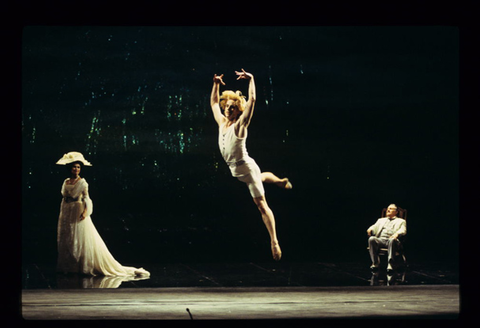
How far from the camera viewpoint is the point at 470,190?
21.5 feet

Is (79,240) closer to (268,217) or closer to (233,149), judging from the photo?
(233,149)

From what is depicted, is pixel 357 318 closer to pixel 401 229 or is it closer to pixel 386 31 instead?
pixel 401 229

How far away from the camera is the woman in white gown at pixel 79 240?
7961mm

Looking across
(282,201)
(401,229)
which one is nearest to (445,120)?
(401,229)

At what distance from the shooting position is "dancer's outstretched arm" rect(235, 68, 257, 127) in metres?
7.64

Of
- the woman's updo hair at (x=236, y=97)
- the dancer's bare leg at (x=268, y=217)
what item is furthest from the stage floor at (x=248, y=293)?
the woman's updo hair at (x=236, y=97)

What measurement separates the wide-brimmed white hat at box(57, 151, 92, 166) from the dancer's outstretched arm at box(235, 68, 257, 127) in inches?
65.1

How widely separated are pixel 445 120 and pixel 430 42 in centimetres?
91

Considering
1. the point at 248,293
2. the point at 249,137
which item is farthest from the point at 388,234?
the point at 248,293

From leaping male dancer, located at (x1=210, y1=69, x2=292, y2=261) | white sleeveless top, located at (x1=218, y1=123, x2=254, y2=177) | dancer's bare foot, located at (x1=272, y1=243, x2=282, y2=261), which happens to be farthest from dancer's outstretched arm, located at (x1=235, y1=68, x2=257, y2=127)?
dancer's bare foot, located at (x1=272, y1=243, x2=282, y2=261)

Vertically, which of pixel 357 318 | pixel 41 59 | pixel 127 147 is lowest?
pixel 357 318

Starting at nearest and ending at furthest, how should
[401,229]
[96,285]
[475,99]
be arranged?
1. [475,99]
2. [96,285]
3. [401,229]

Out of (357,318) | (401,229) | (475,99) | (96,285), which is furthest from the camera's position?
A: (401,229)

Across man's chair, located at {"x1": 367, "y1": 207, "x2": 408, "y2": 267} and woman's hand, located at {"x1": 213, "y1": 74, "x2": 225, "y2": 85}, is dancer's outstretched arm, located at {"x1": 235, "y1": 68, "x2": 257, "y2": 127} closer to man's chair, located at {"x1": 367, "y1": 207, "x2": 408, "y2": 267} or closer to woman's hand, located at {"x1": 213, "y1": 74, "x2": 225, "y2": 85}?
woman's hand, located at {"x1": 213, "y1": 74, "x2": 225, "y2": 85}
